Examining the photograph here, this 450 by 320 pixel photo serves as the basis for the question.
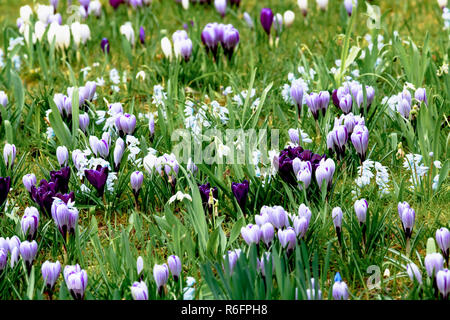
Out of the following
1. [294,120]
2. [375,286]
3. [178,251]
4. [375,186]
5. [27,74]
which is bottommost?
[375,286]

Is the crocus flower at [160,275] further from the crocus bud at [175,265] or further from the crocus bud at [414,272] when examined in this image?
the crocus bud at [414,272]

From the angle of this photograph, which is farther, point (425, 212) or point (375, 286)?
point (425, 212)

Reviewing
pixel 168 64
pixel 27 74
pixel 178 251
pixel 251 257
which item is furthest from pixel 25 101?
pixel 251 257

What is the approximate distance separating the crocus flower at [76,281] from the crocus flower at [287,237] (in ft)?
2.81

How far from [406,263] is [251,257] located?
0.84 meters

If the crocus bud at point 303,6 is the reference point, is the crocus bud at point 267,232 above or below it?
below

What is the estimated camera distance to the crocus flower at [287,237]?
316cm

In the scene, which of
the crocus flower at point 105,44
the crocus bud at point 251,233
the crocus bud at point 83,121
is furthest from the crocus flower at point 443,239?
the crocus flower at point 105,44

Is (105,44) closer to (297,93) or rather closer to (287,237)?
(297,93)

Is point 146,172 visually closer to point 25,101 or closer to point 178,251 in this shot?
point 178,251

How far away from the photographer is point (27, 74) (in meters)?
6.03

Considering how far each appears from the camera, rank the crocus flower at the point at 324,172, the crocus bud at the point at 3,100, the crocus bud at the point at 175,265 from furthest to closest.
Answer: the crocus bud at the point at 3,100, the crocus flower at the point at 324,172, the crocus bud at the point at 175,265

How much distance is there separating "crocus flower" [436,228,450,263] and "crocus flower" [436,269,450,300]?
0.29 m

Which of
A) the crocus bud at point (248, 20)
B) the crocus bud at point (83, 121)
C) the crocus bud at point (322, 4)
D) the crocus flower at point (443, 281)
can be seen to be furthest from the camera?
the crocus bud at point (322, 4)
